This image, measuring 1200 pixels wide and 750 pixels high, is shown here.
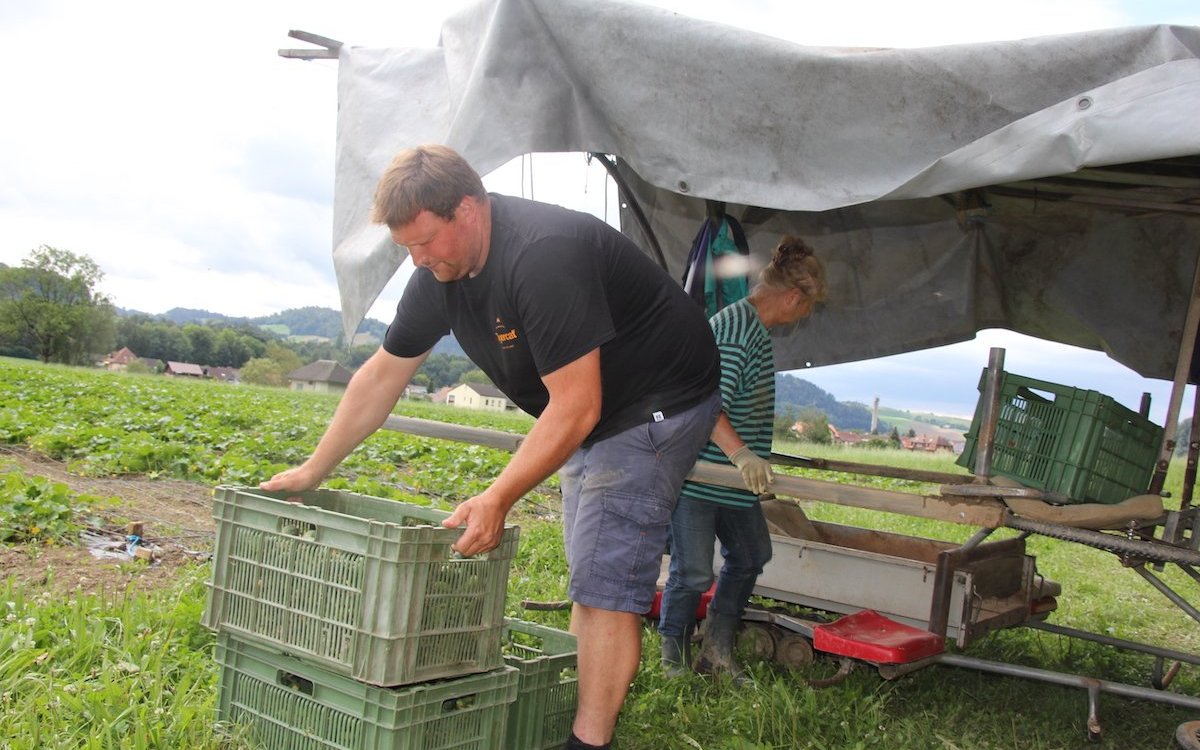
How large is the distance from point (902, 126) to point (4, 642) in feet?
11.8

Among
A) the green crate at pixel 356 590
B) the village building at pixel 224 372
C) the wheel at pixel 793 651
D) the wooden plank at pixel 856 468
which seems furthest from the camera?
the village building at pixel 224 372

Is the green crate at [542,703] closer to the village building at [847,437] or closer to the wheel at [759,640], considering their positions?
A: the wheel at [759,640]

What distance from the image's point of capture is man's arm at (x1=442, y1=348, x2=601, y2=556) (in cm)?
266

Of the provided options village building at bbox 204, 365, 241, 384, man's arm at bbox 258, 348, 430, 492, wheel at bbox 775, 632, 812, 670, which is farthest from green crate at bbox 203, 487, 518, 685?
village building at bbox 204, 365, 241, 384

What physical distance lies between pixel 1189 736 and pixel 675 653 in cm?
203

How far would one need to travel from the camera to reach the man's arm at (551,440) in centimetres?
266

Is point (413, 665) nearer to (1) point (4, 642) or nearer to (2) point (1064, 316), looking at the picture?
(1) point (4, 642)

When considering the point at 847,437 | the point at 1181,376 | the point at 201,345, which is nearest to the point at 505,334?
the point at 1181,376

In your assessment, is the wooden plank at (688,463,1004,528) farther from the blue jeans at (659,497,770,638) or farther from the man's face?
the man's face

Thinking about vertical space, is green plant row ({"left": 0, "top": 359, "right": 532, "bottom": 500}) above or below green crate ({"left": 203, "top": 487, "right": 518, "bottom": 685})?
below

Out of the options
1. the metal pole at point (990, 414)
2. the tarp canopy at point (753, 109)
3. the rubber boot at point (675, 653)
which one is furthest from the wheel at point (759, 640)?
the tarp canopy at point (753, 109)

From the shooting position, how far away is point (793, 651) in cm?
482

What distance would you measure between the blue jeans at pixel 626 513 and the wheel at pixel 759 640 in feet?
6.62

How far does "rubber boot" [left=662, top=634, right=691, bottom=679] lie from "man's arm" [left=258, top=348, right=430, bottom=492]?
1816mm
